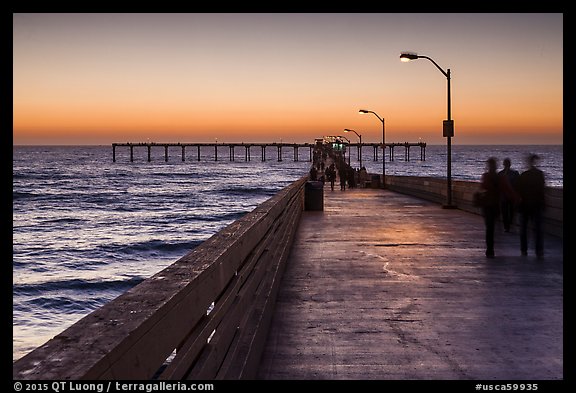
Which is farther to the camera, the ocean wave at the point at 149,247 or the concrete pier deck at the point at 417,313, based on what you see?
the ocean wave at the point at 149,247

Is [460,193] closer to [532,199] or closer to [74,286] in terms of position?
[532,199]

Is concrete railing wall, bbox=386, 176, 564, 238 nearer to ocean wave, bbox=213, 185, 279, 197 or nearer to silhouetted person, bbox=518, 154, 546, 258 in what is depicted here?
silhouetted person, bbox=518, 154, 546, 258

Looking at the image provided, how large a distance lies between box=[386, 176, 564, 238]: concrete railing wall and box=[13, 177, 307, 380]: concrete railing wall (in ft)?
35.4

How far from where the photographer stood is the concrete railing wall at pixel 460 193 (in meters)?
16.5

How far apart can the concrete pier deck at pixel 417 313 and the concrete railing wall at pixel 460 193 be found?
2.95ft

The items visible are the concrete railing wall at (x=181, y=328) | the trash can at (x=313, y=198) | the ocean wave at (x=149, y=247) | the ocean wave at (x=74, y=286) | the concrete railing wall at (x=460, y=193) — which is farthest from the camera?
the ocean wave at (x=149, y=247)

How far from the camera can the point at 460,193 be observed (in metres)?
27.0

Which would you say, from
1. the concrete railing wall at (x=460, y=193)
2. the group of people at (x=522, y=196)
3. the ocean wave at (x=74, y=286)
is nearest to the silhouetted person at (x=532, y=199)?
the group of people at (x=522, y=196)

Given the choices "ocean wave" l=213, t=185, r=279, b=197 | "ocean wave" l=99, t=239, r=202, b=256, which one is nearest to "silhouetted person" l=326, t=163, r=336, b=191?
"ocean wave" l=99, t=239, r=202, b=256

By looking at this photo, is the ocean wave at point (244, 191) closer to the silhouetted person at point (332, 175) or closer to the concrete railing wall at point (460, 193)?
the silhouetted person at point (332, 175)

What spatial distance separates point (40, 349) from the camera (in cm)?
273

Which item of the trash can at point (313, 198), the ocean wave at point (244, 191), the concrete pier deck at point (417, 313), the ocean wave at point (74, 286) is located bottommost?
the ocean wave at point (74, 286)

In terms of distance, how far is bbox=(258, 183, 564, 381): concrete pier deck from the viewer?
6.34 meters
